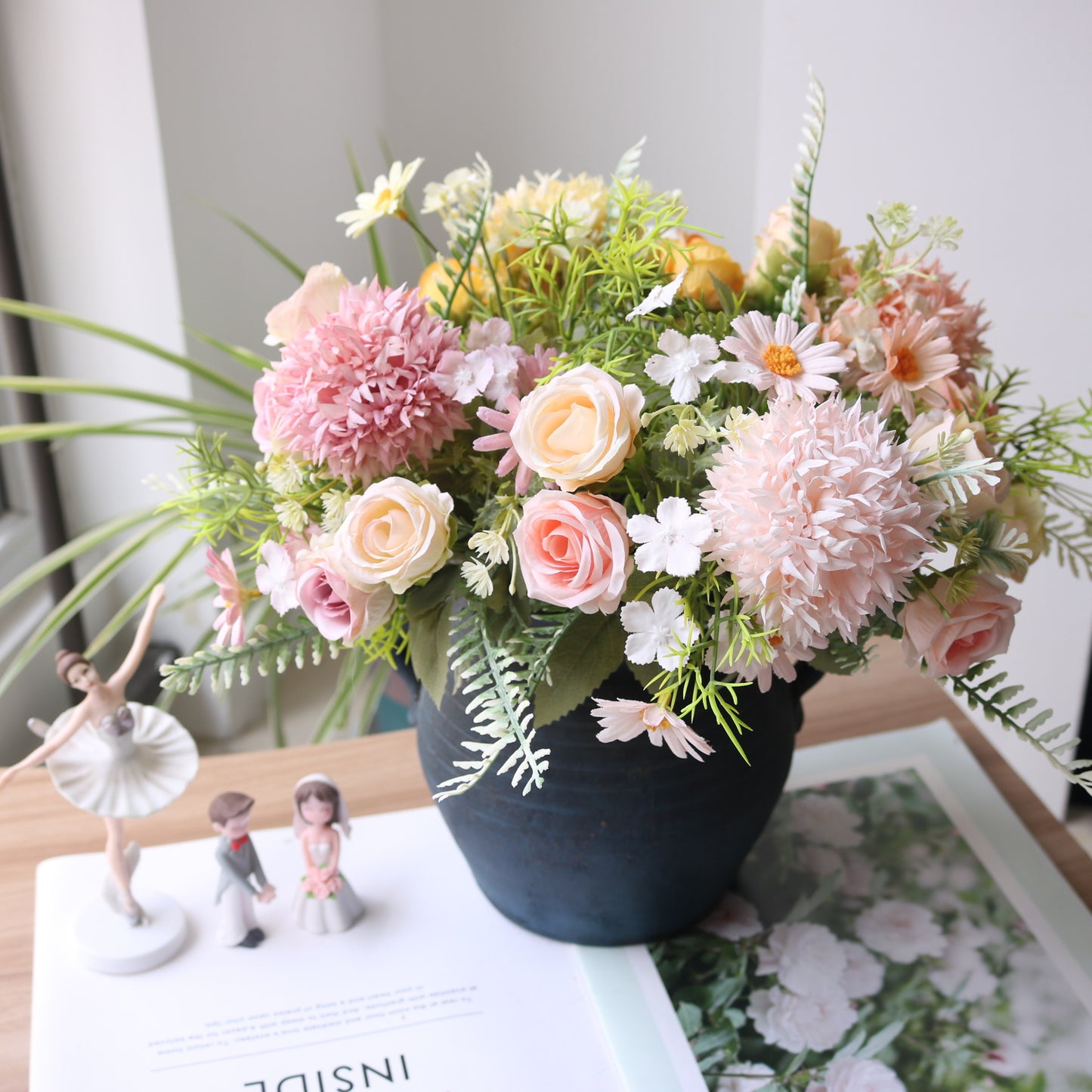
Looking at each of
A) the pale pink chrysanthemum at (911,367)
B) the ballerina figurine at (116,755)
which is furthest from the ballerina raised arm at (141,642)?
the pale pink chrysanthemum at (911,367)

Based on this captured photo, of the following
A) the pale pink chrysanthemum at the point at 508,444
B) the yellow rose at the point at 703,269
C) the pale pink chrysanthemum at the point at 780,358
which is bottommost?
the pale pink chrysanthemum at the point at 508,444

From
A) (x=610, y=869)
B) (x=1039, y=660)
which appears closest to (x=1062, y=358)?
(x=1039, y=660)

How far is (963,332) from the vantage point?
24.1 inches

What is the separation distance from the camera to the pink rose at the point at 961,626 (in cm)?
50

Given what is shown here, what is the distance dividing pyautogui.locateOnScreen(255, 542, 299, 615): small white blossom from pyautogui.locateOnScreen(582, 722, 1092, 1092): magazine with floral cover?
1.03 ft

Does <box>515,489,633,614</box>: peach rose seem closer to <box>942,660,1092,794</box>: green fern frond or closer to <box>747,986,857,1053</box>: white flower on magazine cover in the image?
<box>942,660,1092,794</box>: green fern frond

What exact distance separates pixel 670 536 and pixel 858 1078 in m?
0.37

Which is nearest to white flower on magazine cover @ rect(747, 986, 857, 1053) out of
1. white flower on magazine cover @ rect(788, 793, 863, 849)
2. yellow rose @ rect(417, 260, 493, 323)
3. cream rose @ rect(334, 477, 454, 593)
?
white flower on magazine cover @ rect(788, 793, 863, 849)

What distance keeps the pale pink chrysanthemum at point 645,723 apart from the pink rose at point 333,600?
0.42ft

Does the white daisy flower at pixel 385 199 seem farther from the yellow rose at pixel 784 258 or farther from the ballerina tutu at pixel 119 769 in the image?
the ballerina tutu at pixel 119 769

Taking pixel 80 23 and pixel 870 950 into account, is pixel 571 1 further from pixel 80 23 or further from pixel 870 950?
pixel 870 950

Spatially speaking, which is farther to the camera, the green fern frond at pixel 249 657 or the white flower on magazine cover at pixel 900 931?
the white flower on magazine cover at pixel 900 931

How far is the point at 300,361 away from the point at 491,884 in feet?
1.20

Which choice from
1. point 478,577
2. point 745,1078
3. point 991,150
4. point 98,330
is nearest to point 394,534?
point 478,577
